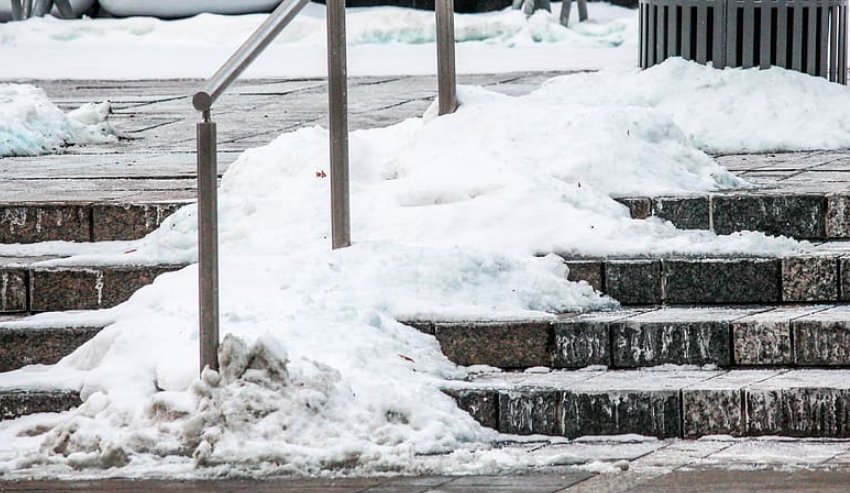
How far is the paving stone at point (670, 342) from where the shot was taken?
571 cm

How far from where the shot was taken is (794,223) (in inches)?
261

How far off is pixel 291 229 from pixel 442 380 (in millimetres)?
1368

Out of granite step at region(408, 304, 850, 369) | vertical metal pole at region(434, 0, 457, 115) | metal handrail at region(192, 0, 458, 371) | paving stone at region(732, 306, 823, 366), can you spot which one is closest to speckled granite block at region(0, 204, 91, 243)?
metal handrail at region(192, 0, 458, 371)

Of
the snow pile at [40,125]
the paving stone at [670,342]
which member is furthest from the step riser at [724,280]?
the snow pile at [40,125]

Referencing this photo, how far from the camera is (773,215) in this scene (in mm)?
6629

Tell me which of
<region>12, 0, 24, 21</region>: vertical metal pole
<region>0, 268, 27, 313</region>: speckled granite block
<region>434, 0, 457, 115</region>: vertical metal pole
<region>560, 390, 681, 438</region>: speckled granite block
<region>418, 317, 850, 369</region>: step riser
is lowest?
<region>560, 390, 681, 438</region>: speckled granite block

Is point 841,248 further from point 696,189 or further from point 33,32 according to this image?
point 33,32

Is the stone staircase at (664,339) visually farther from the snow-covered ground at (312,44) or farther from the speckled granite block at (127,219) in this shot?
the snow-covered ground at (312,44)

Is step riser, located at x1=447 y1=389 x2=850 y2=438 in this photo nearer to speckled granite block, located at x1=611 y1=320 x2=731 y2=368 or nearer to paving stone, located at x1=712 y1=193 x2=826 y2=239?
speckled granite block, located at x1=611 y1=320 x2=731 y2=368

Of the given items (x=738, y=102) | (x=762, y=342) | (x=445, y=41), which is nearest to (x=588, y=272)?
(x=762, y=342)

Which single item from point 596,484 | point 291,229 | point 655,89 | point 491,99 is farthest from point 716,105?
point 596,484

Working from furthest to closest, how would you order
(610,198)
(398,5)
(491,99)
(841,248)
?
(398,5)
(491,99)
(610,198)
(841,248)

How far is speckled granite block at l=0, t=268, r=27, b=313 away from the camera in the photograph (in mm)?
6285

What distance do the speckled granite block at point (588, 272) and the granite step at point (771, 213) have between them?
0.63m
